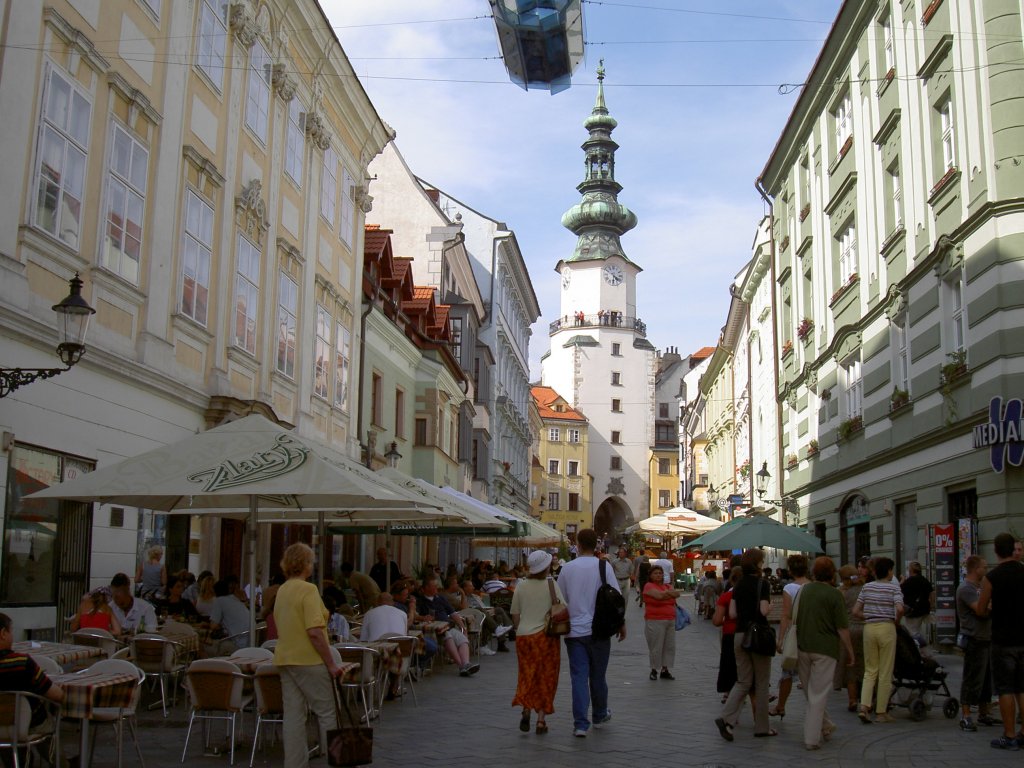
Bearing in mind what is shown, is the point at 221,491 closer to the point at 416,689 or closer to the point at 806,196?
the point at 416,689

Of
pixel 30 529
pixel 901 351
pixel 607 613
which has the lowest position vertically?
pixel 607 613

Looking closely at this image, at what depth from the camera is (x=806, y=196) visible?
102 ft


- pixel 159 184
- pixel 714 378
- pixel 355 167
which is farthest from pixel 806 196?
pixel 714 378

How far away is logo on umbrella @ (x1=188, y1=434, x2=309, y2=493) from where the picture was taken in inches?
372

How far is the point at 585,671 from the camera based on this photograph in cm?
1019

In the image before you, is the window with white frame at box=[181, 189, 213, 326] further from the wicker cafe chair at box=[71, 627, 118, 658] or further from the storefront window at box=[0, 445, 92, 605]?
the wicker cafe chair at box=[71, 627, 118, 658]

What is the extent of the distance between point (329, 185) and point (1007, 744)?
61.9 ft

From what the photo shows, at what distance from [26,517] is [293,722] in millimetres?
6190

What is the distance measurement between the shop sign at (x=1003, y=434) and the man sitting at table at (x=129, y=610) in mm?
11398

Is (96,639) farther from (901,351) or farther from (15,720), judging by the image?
(901,351)

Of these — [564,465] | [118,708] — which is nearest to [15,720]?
[118,708]

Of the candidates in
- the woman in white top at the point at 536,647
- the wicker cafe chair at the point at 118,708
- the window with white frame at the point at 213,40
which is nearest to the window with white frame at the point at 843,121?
the window with white frame at the point at 213,40

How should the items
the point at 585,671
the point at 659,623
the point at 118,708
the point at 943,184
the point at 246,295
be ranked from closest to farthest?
the point at 118,708 < the point at 585,671 < the point at 659,623 < the point at 943,184 < the point at 246,295

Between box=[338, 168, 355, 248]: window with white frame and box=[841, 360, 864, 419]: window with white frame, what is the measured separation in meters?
12.1
